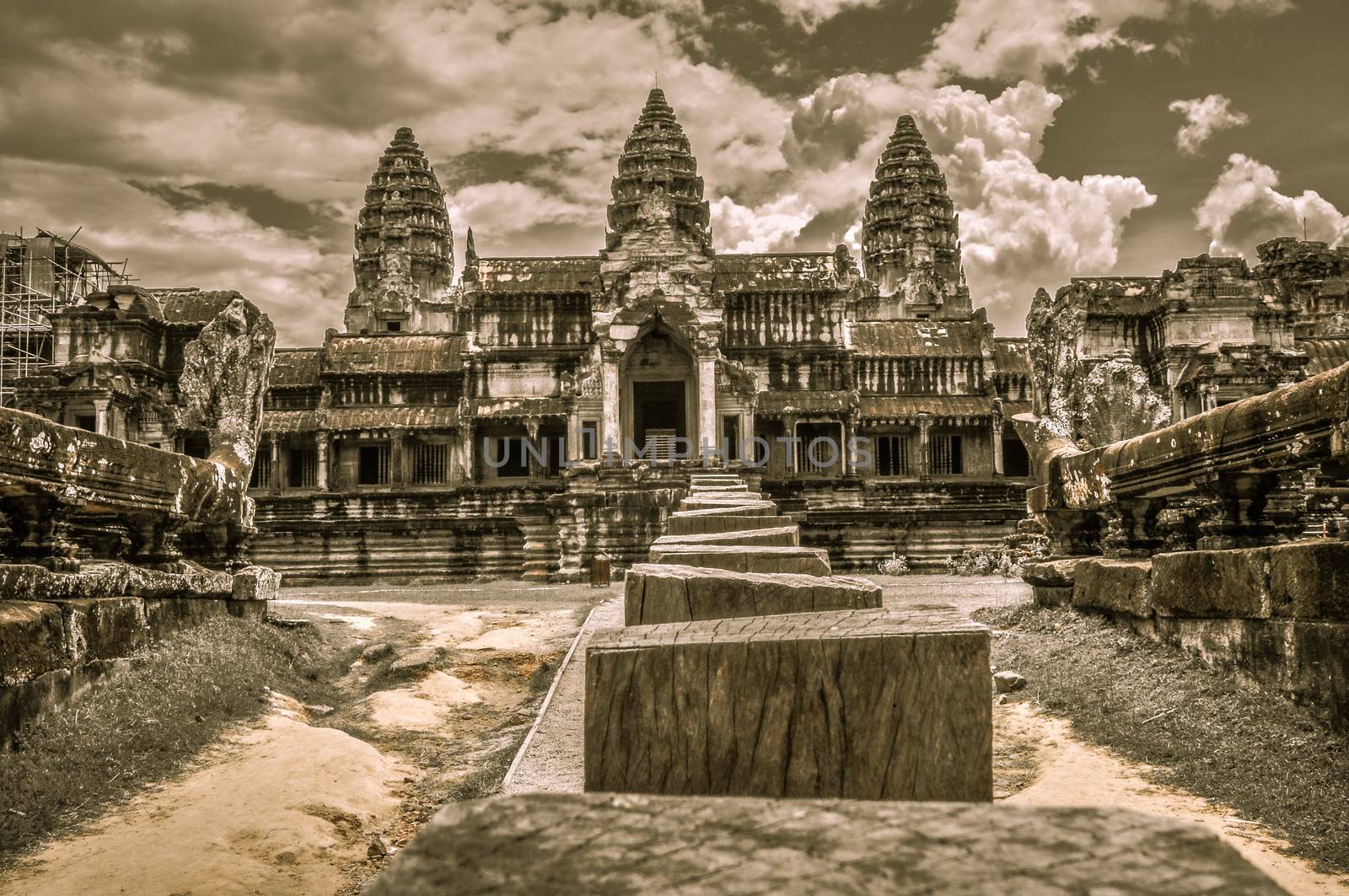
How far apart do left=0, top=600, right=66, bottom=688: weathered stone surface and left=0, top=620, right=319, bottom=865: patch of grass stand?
0.28 meters

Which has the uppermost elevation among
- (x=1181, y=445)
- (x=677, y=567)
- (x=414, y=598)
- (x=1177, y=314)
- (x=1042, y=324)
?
(x=1177, y=314)

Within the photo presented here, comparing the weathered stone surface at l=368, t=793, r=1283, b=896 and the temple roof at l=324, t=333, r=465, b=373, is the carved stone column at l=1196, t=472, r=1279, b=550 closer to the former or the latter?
the weathered stone surface at l=368, t=793, r=1283, b=896

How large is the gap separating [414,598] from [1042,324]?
33.4 feet

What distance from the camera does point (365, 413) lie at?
30.6 meters

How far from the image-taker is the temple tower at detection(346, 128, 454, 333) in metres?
47.0

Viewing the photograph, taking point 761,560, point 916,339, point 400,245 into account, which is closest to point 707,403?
point 916,339

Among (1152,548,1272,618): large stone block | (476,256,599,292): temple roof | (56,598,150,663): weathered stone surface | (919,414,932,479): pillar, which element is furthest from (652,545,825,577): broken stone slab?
(919,414,932,479): pillar

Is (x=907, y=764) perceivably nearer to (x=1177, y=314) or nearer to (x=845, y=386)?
(x=845, y=386)

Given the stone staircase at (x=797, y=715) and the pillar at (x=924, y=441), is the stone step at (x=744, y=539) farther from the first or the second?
the pillar at (x=924, y=441)

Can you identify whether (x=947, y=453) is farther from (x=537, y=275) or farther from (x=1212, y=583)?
(x=1212, y=583)

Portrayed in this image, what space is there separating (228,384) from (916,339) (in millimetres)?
25821

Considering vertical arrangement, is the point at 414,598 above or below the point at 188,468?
below

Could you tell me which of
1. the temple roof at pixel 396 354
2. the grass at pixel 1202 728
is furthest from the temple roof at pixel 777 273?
the grass at pixel 1202 728

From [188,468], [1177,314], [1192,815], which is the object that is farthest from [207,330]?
[1177,314]
